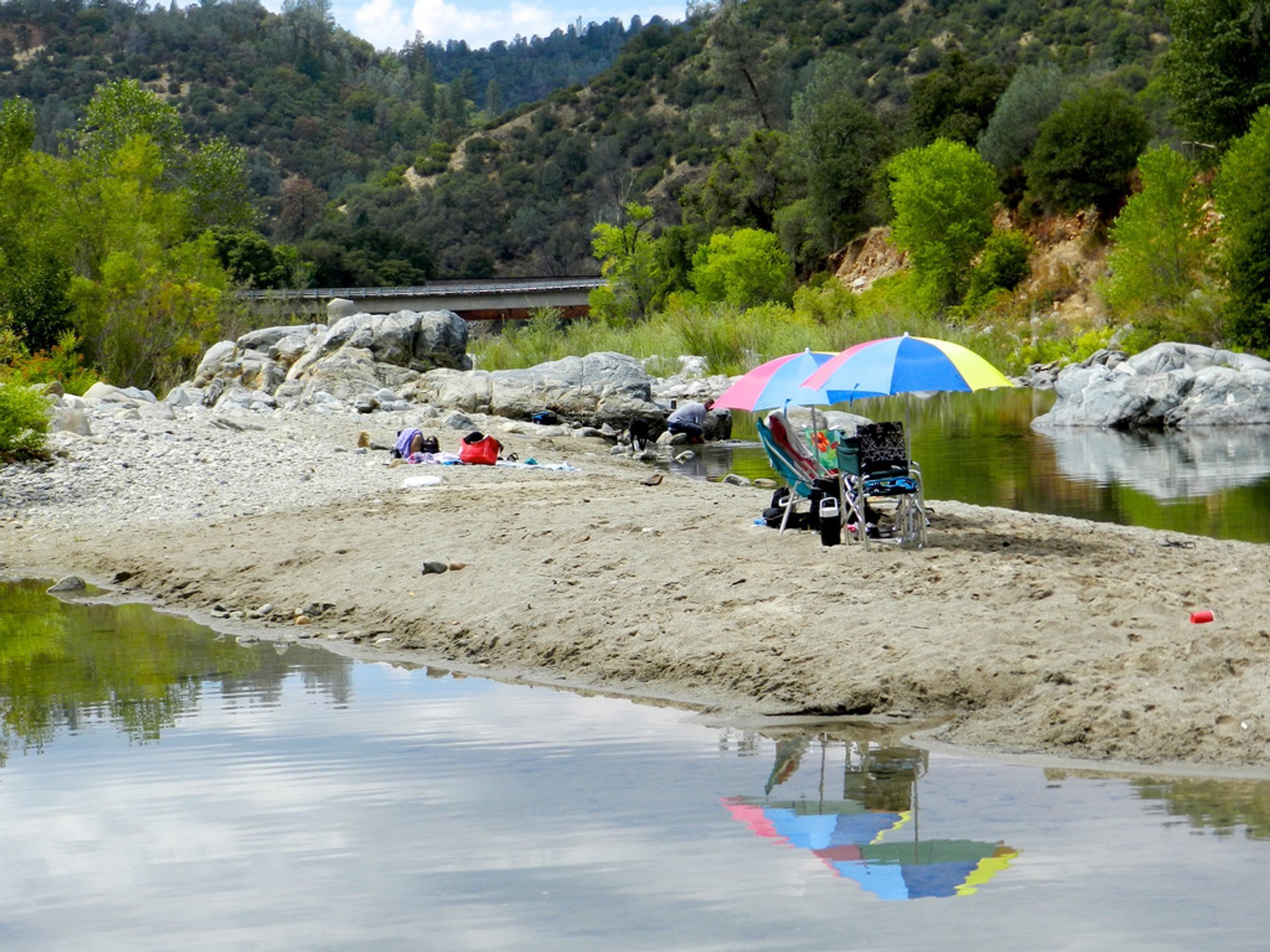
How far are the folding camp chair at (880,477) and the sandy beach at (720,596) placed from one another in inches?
16.2

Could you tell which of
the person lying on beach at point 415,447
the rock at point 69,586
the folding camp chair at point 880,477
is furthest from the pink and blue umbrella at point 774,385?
the person lying on beach at point 415,447

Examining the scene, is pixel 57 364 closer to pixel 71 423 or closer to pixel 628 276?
pixel 71 423

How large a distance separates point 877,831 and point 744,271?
77818mm

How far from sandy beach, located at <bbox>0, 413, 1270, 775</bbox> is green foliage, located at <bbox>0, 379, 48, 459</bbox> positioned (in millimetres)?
634

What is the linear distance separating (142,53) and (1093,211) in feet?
447

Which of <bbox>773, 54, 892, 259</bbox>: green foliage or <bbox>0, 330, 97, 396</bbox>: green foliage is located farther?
<bbox>773, 54, 892, 259</bbox>: green foliage

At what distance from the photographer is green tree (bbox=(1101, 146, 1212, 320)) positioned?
158 feet

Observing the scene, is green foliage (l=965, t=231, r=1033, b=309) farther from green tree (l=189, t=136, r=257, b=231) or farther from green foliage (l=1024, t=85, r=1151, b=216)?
green tree (l=189, t=136, r=257, b=231)

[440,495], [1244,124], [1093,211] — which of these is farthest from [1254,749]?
[1093,211]

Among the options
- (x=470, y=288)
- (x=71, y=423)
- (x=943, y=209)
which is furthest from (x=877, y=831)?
(x=470, y=288)

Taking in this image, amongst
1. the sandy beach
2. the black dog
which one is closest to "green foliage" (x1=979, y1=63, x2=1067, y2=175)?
the black dog

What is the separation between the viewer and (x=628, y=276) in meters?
94.2

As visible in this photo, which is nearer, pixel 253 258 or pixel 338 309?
pixel 338 309

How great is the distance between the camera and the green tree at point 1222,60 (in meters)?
55.9
